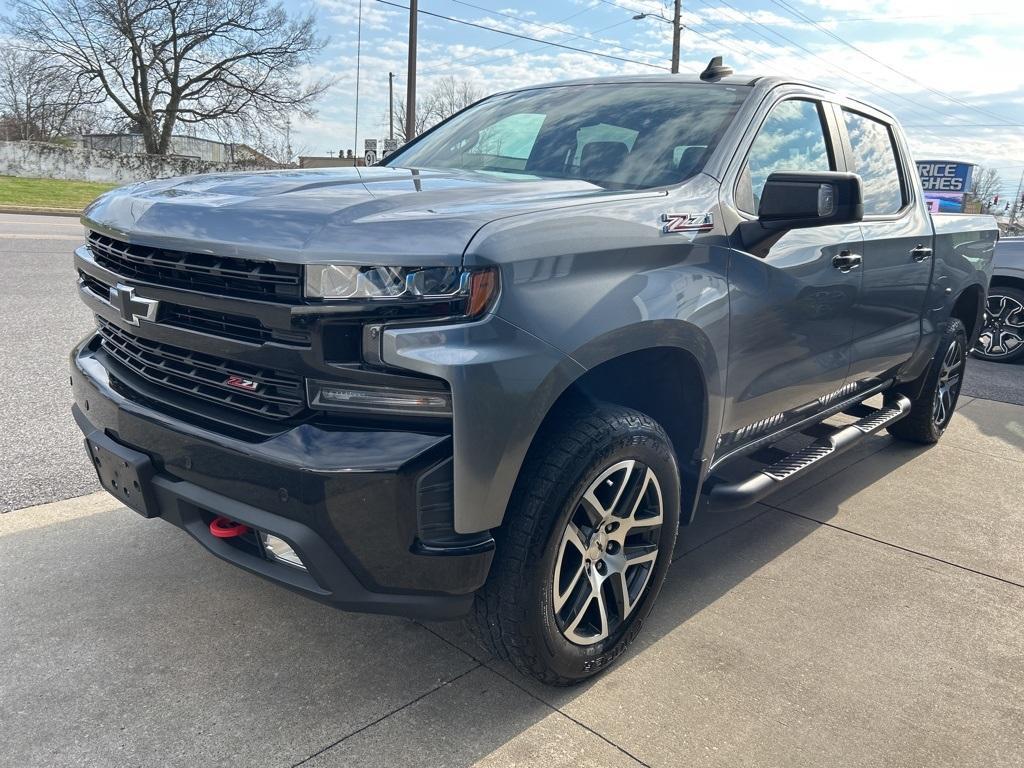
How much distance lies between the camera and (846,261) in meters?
3.52

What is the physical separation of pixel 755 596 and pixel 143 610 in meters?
2.25

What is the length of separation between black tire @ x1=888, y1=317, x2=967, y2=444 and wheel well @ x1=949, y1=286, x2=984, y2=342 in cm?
11

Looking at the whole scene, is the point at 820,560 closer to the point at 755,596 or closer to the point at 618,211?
the point at 755,596

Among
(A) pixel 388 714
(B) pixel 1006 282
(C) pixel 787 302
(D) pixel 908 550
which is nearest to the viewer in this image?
(A) pixel 388 714

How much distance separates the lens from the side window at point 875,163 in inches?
156

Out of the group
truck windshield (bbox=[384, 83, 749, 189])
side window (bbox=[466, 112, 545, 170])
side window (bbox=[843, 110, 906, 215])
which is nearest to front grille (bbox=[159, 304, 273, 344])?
truck windshield (bbox=[384, 83, 749, 189])

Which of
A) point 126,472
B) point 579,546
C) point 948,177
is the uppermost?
point 948,177

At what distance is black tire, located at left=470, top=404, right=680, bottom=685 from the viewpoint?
7.38 ft

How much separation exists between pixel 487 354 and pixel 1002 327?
328 inches

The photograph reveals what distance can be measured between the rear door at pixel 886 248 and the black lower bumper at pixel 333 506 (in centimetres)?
244

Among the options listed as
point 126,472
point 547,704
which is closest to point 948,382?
point 547,704

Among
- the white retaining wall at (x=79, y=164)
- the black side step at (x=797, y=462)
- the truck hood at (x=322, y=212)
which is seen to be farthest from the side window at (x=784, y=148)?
the white retaining wall at (x=79, y=164)

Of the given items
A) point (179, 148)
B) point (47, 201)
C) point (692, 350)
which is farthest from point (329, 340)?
point (179, 148)

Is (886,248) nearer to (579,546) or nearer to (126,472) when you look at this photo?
(579,546)
